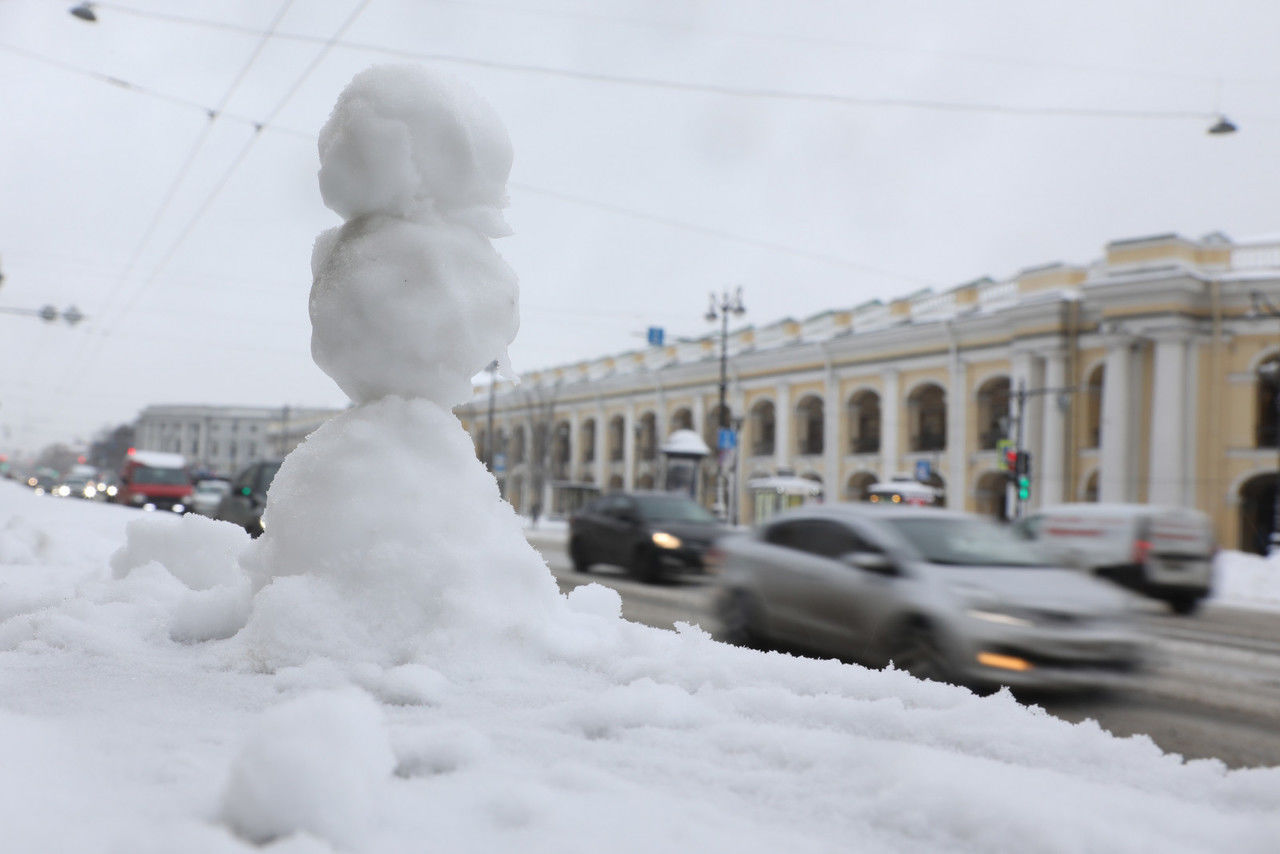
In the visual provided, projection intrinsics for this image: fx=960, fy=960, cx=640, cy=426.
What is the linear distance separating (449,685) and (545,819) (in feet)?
3.43

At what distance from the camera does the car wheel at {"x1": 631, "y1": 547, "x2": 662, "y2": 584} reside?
14113mm

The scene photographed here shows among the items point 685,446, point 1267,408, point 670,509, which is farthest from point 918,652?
point 1267,408

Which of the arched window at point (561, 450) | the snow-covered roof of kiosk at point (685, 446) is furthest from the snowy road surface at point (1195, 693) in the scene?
the arched window at point (561, 450)

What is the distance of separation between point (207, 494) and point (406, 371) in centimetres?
Result: 2606

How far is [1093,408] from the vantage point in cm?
3306

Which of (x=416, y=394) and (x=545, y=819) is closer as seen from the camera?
(x=545, y=819)

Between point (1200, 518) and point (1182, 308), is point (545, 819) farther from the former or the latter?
point (1182, 308)

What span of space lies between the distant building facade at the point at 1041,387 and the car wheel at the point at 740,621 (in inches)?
926

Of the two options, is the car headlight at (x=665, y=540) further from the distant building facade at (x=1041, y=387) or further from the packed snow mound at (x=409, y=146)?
the distant building facade at (x=1041, y=387)

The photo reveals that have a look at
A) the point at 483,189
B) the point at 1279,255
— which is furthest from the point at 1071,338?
the point at 483,189

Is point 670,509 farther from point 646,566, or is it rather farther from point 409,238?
point 409,238

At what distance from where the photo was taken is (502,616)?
332cm

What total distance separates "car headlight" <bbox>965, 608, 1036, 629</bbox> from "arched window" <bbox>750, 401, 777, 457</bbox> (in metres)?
38.6

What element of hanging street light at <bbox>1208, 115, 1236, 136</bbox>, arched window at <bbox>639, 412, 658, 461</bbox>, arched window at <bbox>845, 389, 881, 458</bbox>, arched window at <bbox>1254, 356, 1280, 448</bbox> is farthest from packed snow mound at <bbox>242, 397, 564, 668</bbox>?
arched window at <bbox>639, 412, 658, 461</bbox>
